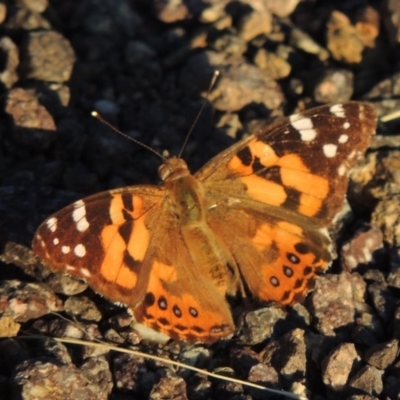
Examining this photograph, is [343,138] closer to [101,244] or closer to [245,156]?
[245,156]

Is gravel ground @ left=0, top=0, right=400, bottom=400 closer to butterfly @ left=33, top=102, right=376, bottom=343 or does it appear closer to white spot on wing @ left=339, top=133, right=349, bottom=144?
butterfly @ left=33, top=102, right=376, bottom=343

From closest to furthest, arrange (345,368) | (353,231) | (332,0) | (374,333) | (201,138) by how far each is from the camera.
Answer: (345,368)
(374,333)
(353,231)
(201,138)
(332,0)

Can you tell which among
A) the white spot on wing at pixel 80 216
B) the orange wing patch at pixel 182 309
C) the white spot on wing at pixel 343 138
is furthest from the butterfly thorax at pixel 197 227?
the white spot on wing at pixel 343 138

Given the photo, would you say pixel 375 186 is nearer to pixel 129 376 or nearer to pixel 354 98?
pixel 354 98

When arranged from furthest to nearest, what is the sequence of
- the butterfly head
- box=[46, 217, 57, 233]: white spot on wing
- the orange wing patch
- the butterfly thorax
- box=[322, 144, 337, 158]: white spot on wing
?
the butterfly head
box=[322, 144, 337, 158]: white spot on wing
the butterfly thorax
the orange wing patch
box=[46, 217, 57, 233]: white spot on wing

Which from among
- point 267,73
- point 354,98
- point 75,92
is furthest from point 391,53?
point 75,92

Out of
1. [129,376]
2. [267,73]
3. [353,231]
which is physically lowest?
[129,376]

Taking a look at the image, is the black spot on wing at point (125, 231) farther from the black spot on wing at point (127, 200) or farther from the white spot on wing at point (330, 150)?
the white spot on wing at point (330, 150)

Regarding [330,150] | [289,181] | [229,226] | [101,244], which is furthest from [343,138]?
[101,244]

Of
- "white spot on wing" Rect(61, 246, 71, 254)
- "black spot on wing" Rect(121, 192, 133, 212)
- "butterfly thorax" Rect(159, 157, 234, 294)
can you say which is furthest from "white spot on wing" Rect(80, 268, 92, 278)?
"butterfly thorax" Rect(159, 157, 234, 294)
